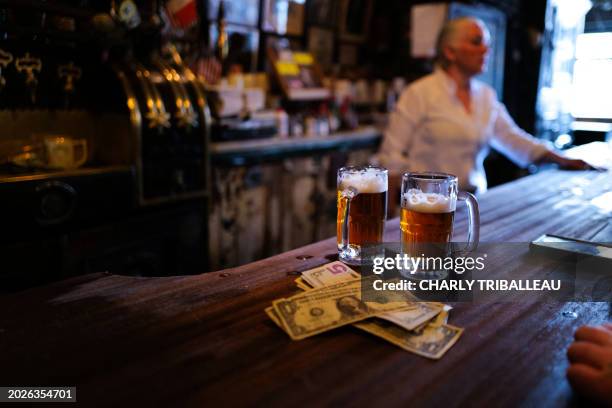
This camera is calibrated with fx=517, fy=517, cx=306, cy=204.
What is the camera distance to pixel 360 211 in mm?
1235

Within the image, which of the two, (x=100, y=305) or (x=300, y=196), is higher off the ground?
(x=100, y=305)

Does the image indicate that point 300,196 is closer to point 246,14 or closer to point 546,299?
point 246,14

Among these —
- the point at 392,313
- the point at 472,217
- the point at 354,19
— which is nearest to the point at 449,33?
the point at 472,217

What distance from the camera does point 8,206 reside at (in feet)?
6.79

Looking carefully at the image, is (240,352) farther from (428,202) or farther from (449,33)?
(449,33)

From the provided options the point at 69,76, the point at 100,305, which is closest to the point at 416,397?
the point at 100,305

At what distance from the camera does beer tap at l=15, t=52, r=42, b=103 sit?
8.00 ft

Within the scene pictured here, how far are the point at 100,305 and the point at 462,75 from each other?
2.45m

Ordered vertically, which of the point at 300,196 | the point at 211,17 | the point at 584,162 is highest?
the point at 211,17

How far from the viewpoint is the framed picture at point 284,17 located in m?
3.89

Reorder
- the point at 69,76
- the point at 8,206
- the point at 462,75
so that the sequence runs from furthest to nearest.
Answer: the point at 462,75, the point at 69,76, the point at 8,206

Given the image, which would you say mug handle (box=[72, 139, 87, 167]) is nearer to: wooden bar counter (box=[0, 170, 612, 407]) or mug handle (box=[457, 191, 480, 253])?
wooden bar counter (box=[0, 170, 612, 407])

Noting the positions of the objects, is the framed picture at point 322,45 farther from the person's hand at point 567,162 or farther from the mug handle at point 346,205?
the mug handle at point 346,205

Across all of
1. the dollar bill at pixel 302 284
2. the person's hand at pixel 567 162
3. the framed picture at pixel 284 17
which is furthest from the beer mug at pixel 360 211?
the framed picture at pixel 284 17
